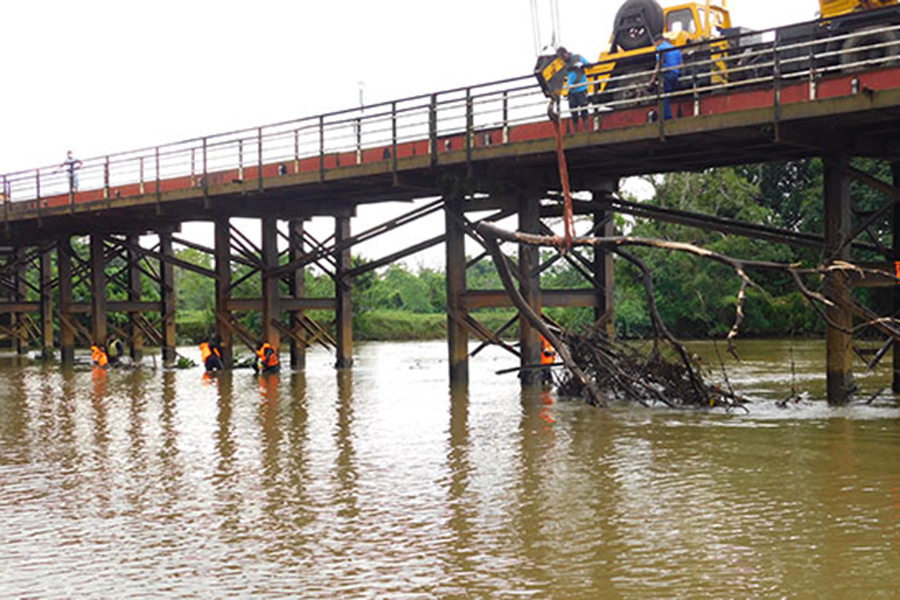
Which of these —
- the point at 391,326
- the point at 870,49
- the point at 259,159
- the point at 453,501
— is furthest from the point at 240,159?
the point at 391,326

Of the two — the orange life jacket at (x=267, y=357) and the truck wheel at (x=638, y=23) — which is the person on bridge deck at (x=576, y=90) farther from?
the orange life jacket at (x=267, y=357)

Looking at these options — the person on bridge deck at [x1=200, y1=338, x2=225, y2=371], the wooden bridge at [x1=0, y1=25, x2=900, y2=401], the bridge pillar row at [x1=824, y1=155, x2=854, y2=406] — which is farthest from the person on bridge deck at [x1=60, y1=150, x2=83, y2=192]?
the bridge pillar row at [x1=824, y1=155, x2=854, y2=406]

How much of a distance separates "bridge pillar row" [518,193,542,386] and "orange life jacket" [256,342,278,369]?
7.71m

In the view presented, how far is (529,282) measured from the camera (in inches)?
800

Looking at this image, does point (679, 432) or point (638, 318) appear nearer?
point (679, 432)

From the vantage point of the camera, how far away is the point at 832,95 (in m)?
16.1

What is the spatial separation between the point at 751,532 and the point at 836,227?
9092mm

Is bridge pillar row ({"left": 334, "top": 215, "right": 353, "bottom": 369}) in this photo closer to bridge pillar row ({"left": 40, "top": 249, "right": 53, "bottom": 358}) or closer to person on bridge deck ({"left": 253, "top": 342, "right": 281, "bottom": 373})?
person on bridge deck ({"left": 253, "top": 342, "right": 281, "bottom": 373})

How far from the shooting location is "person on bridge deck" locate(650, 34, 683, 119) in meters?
17.2

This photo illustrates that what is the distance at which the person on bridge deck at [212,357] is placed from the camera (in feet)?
91.9

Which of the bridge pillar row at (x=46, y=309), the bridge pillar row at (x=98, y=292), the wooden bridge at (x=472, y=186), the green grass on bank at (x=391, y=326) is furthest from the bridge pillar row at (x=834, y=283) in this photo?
the green grass on bank at (x=391, y=326)

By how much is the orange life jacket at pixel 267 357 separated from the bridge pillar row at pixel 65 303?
9156 mm

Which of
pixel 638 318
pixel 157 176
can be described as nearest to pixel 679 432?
pixel 157 176

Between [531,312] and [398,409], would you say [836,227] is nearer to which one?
[531,312]
